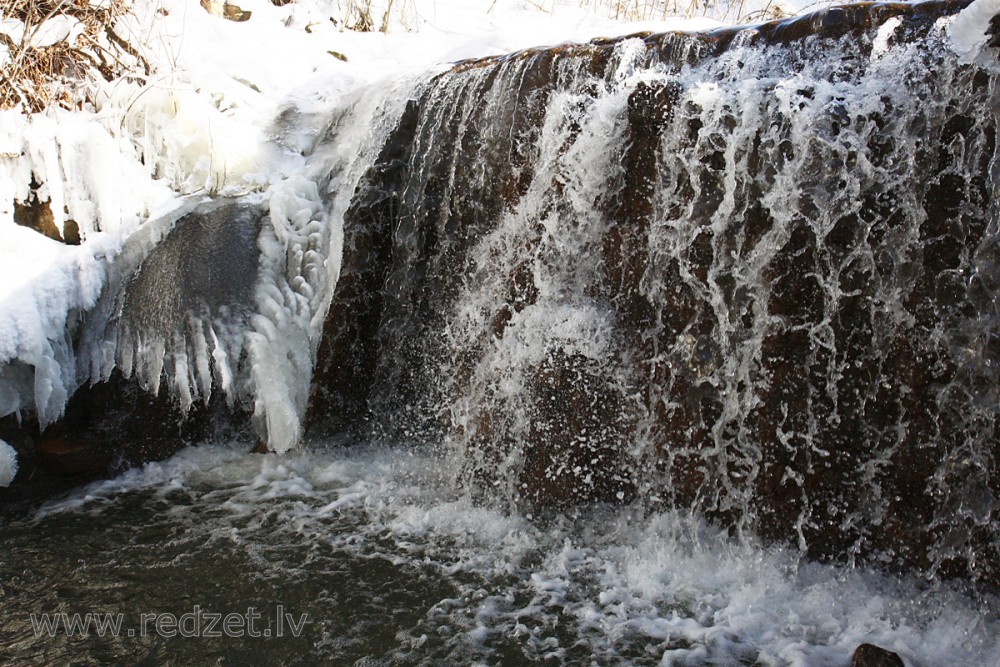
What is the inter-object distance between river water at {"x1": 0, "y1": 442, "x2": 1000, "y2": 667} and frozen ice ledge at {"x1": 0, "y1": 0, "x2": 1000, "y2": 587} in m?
0.24

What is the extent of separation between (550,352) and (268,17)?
5322mm

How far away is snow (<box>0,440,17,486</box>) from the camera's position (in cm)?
387

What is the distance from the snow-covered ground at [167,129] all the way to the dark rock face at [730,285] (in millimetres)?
602

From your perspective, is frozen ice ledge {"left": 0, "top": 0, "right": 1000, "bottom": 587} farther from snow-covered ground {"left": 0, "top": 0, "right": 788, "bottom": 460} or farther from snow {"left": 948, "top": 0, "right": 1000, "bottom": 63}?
snow-covered ground {"left": 0, "top": 0, "right": 788, "bottom": 460}

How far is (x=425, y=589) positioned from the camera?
2943mm

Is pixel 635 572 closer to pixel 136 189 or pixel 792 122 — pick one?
pixel 792 122

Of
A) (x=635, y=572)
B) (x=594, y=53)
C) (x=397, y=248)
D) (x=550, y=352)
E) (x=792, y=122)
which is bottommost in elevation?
(x=635, y=572)

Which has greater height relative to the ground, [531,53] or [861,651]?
[531,53]

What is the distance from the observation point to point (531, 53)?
4.20 m

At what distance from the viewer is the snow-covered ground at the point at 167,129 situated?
13.4ft

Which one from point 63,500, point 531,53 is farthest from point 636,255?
point 63,500

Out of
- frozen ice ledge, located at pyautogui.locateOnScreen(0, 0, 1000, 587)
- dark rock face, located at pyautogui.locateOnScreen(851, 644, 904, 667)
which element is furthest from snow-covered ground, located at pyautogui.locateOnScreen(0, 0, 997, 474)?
dark rock face, located at pyautogui.locateOnScreen(851, 644, 904, 667)

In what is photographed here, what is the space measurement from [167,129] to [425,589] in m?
3.92

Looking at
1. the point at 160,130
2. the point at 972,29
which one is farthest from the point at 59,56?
the point at 972,29
